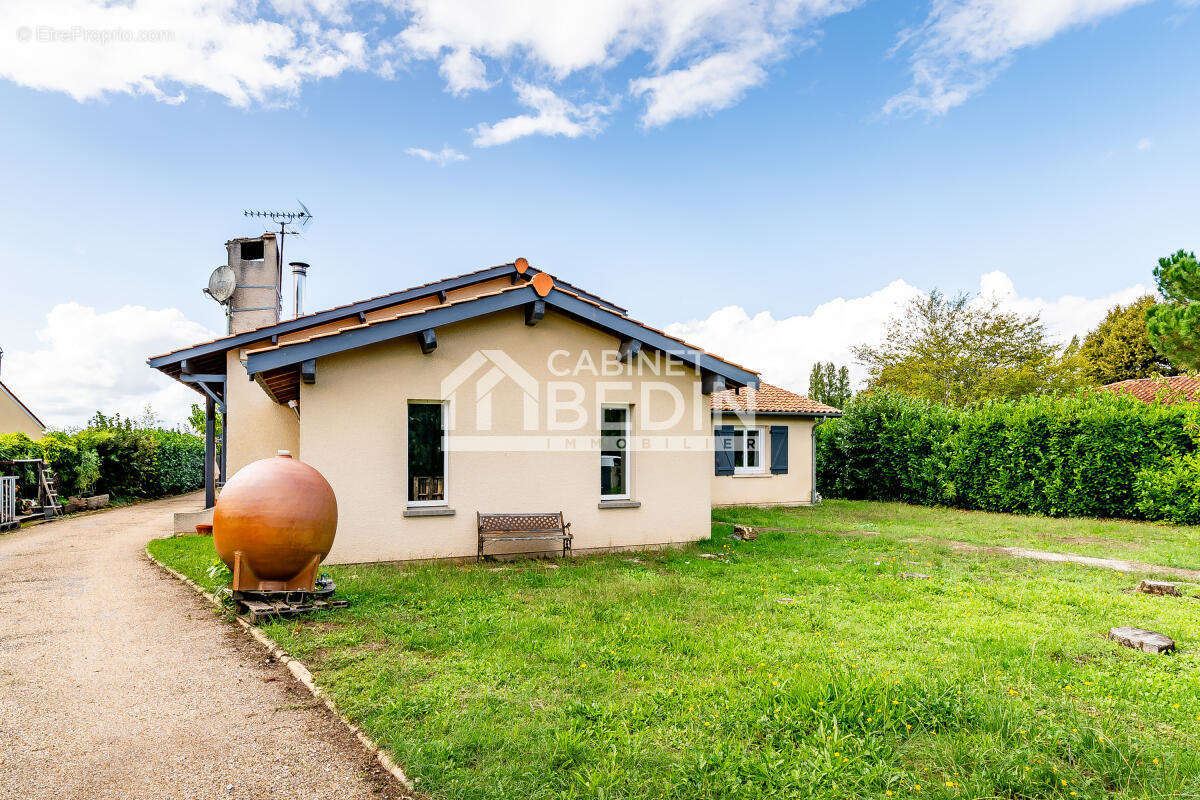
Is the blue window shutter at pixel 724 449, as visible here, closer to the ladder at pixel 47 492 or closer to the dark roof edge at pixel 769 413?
the dark roof edge at pixel 769 413

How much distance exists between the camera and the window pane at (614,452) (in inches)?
427

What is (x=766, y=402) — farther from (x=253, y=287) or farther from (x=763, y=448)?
(x=253, y=287)

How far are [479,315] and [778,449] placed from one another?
1169 centimetres

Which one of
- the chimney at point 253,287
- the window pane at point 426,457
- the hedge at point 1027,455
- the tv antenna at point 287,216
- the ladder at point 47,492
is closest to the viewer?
the window pane at point 426,457

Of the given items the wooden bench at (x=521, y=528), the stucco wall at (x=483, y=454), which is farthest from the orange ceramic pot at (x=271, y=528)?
the wooden bench at (x=521, y=528)

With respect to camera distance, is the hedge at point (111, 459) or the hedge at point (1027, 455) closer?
the hedge at point (1027, 455)

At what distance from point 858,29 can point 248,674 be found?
15070 millimetres

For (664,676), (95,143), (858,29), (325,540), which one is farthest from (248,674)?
(858,29)

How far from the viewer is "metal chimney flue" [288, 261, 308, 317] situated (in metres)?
17.8

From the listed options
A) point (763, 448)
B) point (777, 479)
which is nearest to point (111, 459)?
point (763, 448)

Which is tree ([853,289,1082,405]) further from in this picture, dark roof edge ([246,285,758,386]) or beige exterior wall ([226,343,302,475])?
beige exterior wall ([226,343,302,475])

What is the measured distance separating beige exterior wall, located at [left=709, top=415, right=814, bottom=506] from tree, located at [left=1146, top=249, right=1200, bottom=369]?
27.5ft

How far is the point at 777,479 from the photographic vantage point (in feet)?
60.4

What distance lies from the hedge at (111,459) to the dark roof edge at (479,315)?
1232 centimetres
